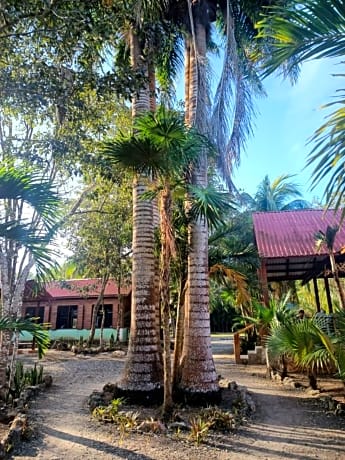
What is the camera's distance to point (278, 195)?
1147 inches

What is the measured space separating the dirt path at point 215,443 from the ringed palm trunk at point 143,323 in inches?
42.6

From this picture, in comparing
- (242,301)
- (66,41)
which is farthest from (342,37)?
(242,301)

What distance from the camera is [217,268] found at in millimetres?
9375

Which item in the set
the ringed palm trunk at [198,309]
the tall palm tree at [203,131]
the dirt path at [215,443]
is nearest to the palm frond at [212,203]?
the tall palm tree at [203,131]

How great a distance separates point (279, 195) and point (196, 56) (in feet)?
74.2

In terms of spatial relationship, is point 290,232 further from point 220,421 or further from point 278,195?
point 278,195

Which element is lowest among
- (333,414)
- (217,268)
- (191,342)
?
(333,414)

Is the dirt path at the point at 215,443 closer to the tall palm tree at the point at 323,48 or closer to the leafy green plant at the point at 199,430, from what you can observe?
the leafy green plant at the point at 199,430

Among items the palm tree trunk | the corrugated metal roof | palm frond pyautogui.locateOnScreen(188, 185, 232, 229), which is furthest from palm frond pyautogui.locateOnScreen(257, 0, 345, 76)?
the corrugated metal roof

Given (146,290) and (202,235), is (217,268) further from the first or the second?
(146,290)

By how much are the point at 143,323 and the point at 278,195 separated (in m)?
24.3

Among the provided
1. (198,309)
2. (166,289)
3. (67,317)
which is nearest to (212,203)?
(166,289)

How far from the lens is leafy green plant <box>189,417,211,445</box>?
496 centimetres

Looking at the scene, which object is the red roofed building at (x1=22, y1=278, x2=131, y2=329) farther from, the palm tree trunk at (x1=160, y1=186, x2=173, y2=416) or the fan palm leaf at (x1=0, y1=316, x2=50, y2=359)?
the fan palm leaf at (x1=0, y1=316, x2=50, y2=359)
